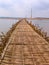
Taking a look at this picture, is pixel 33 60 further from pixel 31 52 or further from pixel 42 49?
pixel 42 49

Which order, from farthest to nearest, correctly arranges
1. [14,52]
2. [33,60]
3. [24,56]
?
[14,52]
[24,56]
[33,60]

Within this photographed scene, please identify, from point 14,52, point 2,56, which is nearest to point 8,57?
point 2,56

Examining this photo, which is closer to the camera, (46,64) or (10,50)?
(46,64)

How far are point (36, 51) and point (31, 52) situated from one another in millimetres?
310

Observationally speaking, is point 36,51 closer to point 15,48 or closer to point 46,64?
point 15,48

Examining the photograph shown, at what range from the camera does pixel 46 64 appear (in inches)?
351

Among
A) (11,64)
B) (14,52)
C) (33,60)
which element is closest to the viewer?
(11,64)

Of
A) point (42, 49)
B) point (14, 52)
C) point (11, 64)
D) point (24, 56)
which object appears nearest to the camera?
point (11, 64)

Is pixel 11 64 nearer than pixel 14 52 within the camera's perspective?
Yes

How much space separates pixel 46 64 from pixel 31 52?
6.46ft

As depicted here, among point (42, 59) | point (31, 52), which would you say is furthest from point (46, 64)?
point (31, 52)

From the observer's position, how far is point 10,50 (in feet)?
36.3

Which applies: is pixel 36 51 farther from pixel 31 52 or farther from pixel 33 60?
pixel 33 60

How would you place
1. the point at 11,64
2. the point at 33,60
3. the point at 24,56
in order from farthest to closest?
the point at 24,56 → the point at 33,60 → the point at 11,64
